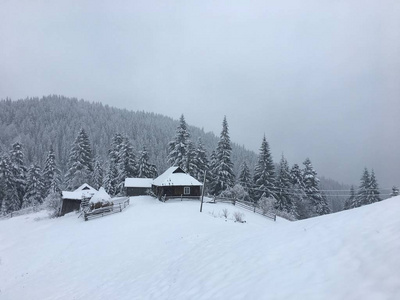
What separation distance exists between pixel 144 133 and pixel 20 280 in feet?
441

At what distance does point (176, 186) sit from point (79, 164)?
23701 millimetres

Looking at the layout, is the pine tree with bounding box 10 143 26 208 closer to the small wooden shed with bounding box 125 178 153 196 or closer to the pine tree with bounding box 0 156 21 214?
the pine tree with bounding box 0 156 21 214

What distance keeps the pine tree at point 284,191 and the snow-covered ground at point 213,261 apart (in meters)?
25.3

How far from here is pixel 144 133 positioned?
148m

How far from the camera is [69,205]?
38.0 meters

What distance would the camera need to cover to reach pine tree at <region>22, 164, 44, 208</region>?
171ft

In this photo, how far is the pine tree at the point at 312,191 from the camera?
50222 millimetres

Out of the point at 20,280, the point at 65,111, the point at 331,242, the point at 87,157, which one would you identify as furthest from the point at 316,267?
the point at 65,111

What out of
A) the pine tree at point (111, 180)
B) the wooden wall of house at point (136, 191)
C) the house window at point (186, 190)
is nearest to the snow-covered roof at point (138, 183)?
the wooden wall of house at point (136, 191)

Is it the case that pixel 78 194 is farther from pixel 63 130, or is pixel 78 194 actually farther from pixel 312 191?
pixel 63 130

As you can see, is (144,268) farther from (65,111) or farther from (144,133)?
(65,111)

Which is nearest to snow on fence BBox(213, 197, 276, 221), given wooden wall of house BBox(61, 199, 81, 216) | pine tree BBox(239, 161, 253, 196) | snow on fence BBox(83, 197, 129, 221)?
pine tree BBox(239, 161, 253, 196)

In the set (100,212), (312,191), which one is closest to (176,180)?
(100,212)

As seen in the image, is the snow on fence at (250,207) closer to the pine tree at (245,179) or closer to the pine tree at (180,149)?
the pine tree at (245,179)
